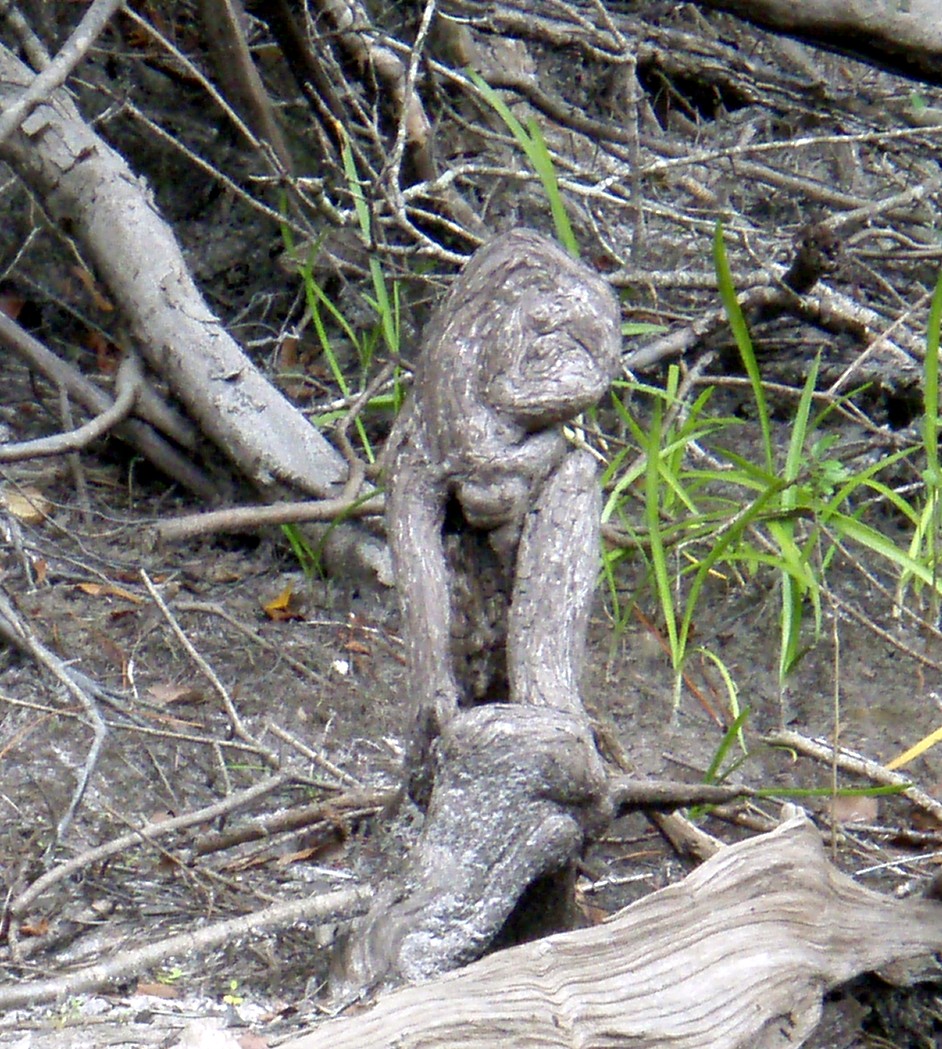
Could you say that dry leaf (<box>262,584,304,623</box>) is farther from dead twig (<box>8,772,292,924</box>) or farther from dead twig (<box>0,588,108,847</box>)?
dead twig (<box>8,772,292,924</box>)

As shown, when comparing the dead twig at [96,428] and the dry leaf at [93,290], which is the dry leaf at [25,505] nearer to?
the dead twig at [96,428]

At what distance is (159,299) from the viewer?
3.10 m

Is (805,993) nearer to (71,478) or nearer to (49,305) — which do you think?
(71,478)

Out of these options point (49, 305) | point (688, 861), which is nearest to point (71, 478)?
point (49, 305)

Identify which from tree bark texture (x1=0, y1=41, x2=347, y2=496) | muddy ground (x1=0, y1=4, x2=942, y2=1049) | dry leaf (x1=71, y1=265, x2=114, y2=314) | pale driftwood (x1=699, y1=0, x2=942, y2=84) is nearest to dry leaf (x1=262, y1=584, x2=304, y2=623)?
muddy ground (x1=0, y1=4, x2=942, y2=1049)

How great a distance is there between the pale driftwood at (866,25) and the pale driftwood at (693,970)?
1.55m

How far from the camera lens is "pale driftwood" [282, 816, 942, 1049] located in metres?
1.36

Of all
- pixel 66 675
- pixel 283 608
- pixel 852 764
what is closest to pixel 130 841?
pixel 66 675

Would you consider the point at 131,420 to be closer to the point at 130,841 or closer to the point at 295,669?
the point at 295,669

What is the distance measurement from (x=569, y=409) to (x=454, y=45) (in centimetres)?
239

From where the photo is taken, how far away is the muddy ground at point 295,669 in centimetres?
187

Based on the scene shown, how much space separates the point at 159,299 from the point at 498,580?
169cm

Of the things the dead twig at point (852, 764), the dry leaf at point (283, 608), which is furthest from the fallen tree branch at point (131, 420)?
the dead twig at point (852, 764)

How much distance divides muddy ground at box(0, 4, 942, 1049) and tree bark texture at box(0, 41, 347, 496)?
24cm
